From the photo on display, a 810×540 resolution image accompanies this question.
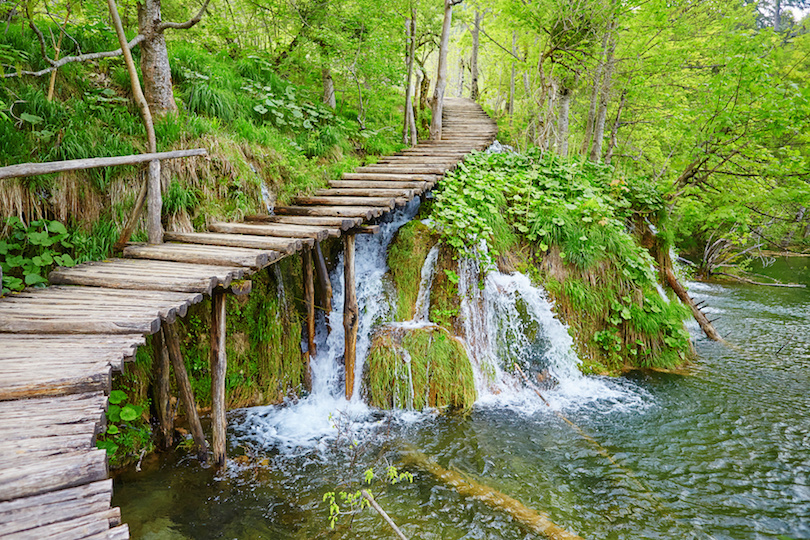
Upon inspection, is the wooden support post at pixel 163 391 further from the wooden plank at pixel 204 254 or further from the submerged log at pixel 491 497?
the submerged log at pixel 491 497

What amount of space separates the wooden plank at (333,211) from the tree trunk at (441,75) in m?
6.56

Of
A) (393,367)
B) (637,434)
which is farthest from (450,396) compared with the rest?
(637,434)

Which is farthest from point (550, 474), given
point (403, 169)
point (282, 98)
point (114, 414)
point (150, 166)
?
point (282, 98)

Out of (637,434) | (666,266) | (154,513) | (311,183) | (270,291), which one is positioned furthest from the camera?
(666,266)

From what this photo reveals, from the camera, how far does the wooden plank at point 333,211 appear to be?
6.00 metres

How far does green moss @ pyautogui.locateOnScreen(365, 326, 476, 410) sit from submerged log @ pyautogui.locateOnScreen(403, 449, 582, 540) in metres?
1.13

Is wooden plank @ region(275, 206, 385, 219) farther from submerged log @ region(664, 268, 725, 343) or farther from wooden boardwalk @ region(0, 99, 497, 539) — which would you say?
submerged log @ region(664, 268, 725, 343)

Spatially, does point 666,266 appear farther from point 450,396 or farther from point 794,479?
point 450,396

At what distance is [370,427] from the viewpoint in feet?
19.3

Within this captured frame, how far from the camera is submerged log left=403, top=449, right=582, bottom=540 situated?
4266 millimetres

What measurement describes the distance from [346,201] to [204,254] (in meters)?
2.55

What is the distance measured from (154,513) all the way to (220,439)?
0.88 metres

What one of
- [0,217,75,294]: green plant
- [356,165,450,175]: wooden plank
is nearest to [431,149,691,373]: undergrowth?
[356,165,450,175]: wooden plank

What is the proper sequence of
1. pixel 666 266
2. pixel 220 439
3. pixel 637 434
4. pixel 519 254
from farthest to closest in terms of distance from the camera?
1. pixel 666 266
2. pixel 519 254
3. pixel 637 434
4. pixel 220 439
